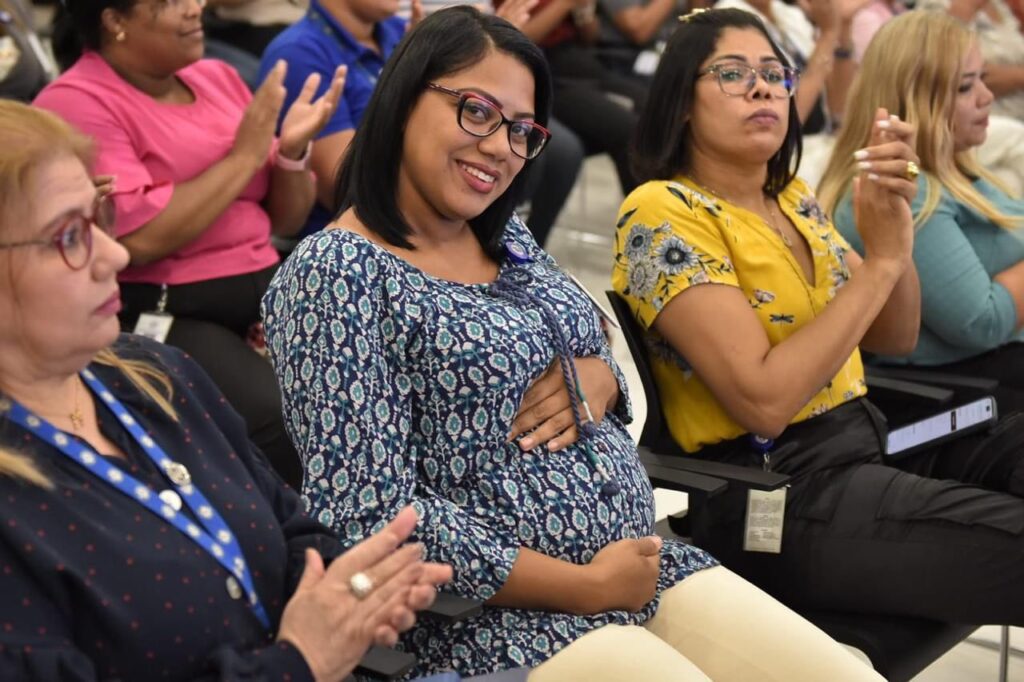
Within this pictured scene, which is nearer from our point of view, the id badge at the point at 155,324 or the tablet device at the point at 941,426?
the tablet device at the point at 941,426

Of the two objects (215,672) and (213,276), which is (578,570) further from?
(213,276)

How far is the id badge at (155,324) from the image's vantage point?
2.72m

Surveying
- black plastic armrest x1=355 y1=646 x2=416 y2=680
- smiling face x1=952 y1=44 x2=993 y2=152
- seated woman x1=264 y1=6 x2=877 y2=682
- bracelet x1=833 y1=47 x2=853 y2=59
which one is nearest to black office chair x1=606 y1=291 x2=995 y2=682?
seated woman x1=264 y1=6 x2=877 y2=682

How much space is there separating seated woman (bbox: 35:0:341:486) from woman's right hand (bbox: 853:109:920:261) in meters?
1.24

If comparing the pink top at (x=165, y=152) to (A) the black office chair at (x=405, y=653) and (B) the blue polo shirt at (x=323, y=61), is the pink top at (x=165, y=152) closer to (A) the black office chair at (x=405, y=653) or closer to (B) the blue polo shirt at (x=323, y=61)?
(B) the blue polo shirt at (x=323, y=61)

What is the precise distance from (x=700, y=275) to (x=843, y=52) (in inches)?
130

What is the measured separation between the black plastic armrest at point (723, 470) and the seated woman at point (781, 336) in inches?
2.5

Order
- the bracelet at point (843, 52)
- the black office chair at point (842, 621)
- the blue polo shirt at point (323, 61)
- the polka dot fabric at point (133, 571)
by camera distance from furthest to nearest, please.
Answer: the bracelet at point (843, 52)
the blue polo shirt at point (323, 61)
the black office chair at point (842, 621)
the polka dot fabric at point (133, 571)

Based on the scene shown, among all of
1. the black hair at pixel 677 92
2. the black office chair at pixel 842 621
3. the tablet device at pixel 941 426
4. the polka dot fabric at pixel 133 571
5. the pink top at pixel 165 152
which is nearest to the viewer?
the polka dot fabric at pixel 133 571

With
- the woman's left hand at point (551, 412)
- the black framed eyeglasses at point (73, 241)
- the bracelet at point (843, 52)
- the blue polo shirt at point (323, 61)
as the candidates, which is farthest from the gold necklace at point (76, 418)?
the bracelet at point (843, 52)

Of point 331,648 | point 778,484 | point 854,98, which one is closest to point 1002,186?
point 854,98

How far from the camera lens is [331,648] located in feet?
4.61

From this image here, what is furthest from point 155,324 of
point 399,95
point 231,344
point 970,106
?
point 970,106

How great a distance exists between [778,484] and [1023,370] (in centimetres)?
102
